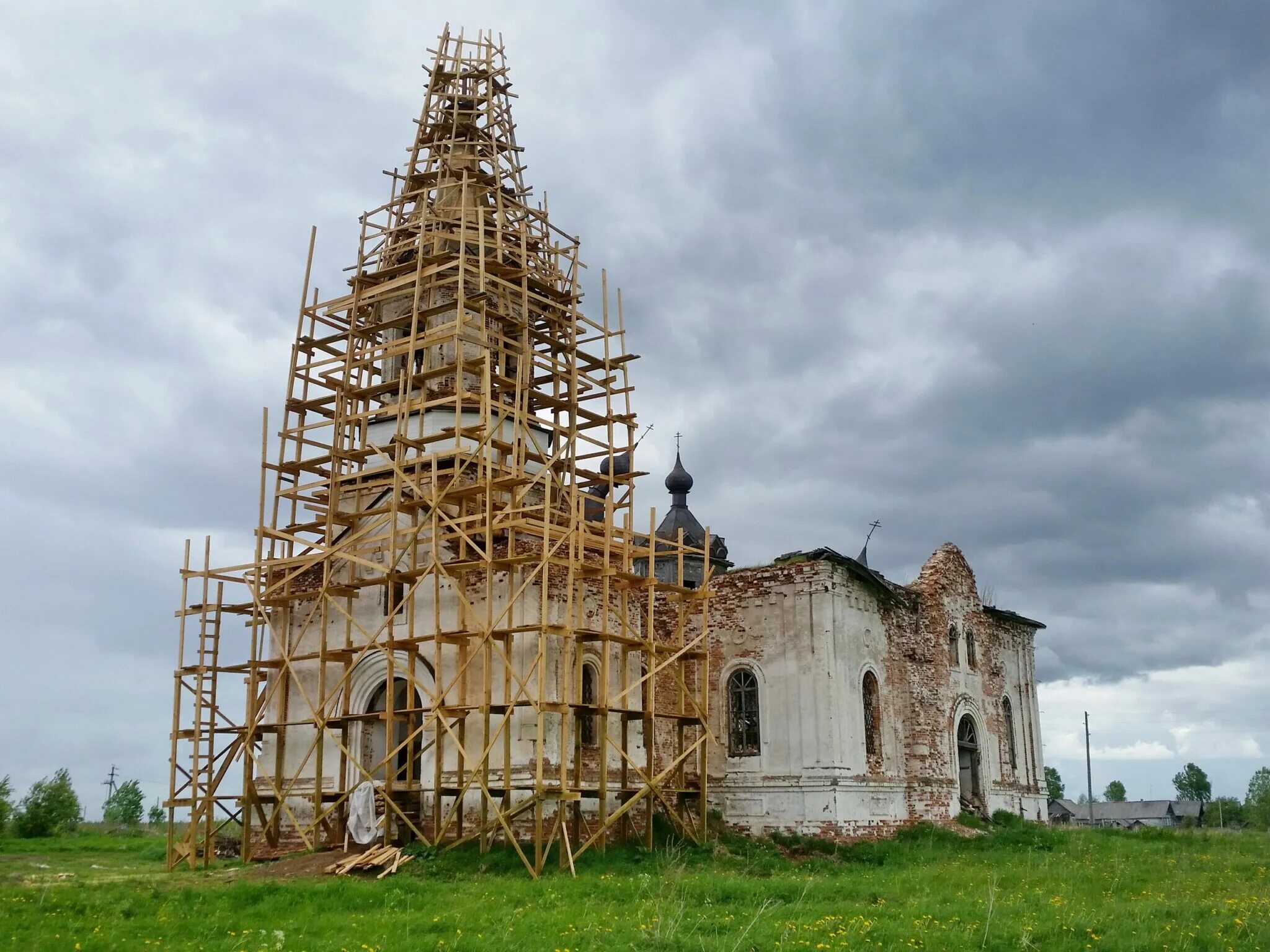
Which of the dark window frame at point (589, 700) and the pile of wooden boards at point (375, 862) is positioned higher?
the dark window frame at point (589, 700)

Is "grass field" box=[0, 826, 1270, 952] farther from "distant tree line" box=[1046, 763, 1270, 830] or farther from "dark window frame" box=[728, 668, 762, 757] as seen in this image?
"distant tree line" box=[1046, 763, 1270, 830]

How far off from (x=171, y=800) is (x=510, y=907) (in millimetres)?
9703

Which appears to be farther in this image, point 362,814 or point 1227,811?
point 1227,811

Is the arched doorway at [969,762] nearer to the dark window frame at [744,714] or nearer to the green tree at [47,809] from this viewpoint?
the dark window frame at [744,714]

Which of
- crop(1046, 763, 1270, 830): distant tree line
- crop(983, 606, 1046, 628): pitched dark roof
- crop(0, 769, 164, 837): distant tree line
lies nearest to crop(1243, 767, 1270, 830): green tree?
crop(1046, 763, 1270, 830): distant tree line

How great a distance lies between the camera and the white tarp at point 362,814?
18.6 m

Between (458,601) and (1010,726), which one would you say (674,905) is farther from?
(1010,726)

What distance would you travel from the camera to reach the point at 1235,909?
1389 cm

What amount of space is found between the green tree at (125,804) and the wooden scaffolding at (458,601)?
3570cm

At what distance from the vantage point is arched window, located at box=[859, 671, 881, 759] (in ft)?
73.5

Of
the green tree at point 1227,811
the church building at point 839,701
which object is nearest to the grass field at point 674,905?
the church building at point 839,701

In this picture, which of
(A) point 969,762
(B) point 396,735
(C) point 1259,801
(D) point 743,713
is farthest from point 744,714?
(C) point 1259,801

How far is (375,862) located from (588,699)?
4905 millimetres

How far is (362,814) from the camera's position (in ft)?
61.4
